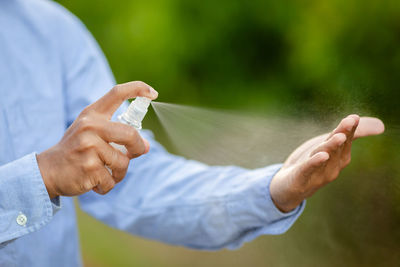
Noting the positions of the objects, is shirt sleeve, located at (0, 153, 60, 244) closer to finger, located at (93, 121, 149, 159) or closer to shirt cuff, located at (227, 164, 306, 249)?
finger, located at (93, 121, 149, 159)

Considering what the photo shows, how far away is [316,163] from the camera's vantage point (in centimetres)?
81

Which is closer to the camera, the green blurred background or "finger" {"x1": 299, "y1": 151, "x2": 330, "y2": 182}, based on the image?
"finger" {"x1": 299, "y1": 151, "x2": 330, "y2": 182}

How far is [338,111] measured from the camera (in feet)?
3.36

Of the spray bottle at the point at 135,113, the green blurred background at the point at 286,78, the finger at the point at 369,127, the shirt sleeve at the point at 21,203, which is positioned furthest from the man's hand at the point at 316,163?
the shirt sleeve at the point at 21,203

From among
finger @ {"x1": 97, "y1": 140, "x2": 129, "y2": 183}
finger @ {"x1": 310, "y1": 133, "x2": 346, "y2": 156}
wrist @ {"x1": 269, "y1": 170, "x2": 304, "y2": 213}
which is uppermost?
finger @ {"x1": 310, "y1": 133, "x2": 346, "y2": 156}

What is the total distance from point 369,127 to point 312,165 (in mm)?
193

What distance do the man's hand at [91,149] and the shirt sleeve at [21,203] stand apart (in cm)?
2

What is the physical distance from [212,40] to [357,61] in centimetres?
83

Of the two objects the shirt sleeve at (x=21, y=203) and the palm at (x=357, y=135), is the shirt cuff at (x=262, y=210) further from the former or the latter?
the shirt sleeve at (x=21, y=203)

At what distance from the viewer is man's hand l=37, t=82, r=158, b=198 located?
28.2 inches

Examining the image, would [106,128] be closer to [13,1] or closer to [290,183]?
[290,183]

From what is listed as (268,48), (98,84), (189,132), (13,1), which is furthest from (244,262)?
(13,1)

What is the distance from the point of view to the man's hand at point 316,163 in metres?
0.79

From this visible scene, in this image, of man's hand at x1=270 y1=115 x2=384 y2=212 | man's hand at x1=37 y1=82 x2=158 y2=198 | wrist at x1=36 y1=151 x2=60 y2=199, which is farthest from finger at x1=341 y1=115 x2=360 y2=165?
wrist at x1=36 y1=151 x2=60 y2=199
